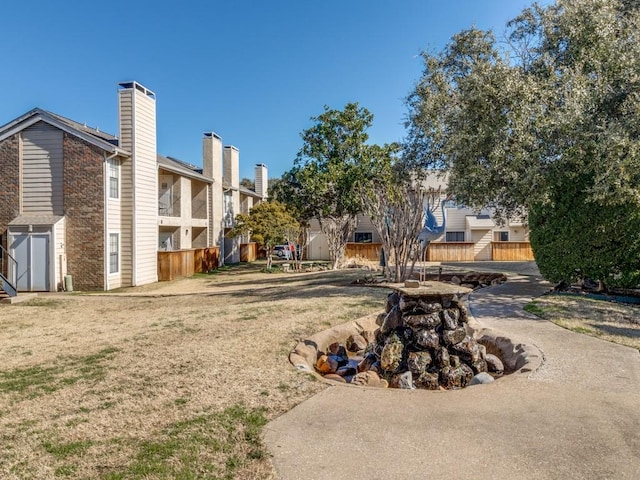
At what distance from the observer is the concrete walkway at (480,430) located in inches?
135

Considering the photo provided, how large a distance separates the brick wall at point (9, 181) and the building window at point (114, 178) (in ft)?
11.9

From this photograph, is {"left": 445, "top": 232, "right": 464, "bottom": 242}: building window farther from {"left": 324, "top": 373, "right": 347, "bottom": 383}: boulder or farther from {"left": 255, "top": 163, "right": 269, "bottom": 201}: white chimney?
{"left": 324, "top": 373, "right": 347, "bottom": 383}: boulder

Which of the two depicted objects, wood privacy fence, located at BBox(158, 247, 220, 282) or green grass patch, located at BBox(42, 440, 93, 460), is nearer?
green grass patch, located at BBox(42, 440, 93, 460)

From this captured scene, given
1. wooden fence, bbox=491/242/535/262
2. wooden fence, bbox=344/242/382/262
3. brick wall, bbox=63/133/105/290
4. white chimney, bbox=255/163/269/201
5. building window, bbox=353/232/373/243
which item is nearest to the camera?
brick wall, bbox=63/133/105/290

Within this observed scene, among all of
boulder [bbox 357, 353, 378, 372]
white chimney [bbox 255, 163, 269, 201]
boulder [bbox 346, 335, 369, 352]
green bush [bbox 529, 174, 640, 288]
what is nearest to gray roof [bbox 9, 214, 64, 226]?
boulder [bbox 346, 335, 369, 352]

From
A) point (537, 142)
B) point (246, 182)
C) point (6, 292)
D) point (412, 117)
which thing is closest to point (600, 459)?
point (537, 142)

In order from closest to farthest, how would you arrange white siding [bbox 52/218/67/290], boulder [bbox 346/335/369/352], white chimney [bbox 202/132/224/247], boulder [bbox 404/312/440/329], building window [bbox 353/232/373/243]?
boulder [bbox 404/312/440/329] → boulder [bbox 346/335/369/352] → white siding [bbox 52/218/67/290] → white chimney [bbox 202/132/224/247] → building window [bbox 353/232/373/243]

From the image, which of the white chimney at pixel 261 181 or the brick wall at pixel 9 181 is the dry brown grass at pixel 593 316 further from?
the white chimney at pixel 261 181

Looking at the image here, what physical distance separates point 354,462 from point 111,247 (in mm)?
16786

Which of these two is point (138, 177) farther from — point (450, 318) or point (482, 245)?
point (482, 245)

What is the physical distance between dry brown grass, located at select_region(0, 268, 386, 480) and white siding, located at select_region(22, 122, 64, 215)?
23.5 ft

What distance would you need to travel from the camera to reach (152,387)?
545 cm

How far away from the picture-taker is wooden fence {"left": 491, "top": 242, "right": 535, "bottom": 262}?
28.5 metres

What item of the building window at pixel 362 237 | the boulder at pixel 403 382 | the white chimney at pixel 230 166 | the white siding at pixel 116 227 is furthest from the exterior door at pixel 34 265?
the building window at pixel 362 237
